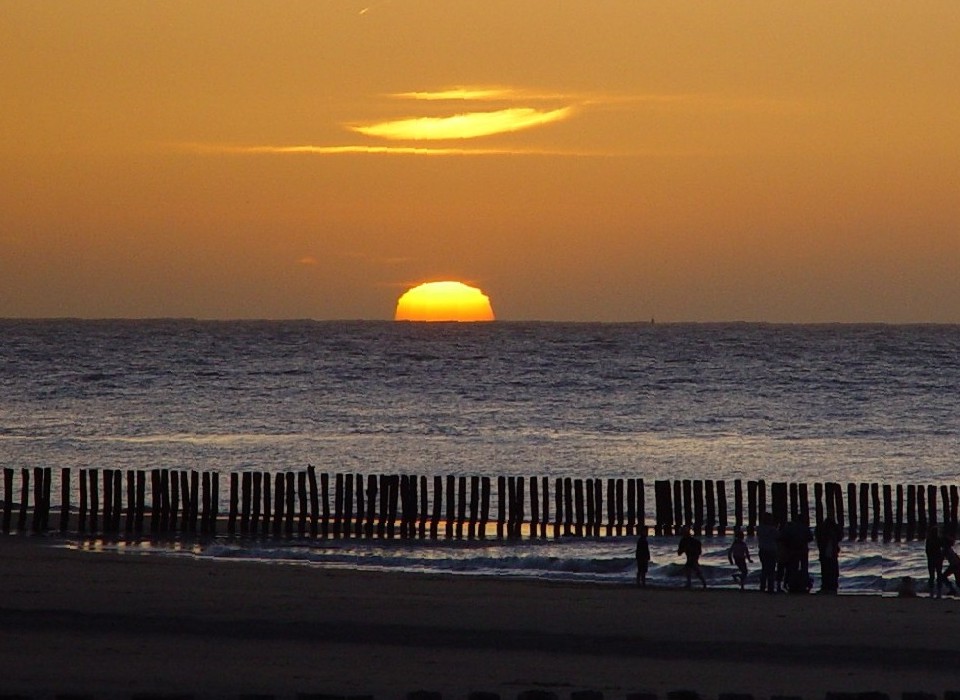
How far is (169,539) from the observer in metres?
30.2

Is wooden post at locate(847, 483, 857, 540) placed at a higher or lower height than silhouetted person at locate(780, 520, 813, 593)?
lower

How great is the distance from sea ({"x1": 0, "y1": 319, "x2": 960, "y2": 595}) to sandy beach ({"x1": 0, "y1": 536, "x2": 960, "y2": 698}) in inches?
179

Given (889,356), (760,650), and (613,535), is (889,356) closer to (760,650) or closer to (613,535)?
(613,535)

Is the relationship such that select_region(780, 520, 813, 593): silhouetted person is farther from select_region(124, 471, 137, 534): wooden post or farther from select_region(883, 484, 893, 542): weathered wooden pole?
select_region(124, 471, 137, 534): wooden post

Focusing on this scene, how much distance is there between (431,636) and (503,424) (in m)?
47.7

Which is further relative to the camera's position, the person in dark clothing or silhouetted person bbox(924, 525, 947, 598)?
silhouetted person bbox(924, 525, 947, 598)

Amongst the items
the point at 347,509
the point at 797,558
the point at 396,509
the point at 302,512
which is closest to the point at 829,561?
the point at 797,558

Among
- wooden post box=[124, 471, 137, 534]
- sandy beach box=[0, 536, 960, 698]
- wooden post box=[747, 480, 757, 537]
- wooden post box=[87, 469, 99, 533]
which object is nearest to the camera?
sandy beach box=[0, 536, 960, 698]

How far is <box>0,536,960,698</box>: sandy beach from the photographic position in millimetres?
14102

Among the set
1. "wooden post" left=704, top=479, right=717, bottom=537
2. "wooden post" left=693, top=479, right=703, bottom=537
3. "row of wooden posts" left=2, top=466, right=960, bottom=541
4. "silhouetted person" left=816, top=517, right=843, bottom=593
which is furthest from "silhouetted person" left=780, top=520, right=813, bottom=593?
"wooden post" left=704, top=479, right=717, bottom=537

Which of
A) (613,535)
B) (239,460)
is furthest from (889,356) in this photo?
(613,535)

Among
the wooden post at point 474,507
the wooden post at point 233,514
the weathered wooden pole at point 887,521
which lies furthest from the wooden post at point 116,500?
the weathered wooden pole at point 887,521

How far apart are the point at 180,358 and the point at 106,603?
97.8 m

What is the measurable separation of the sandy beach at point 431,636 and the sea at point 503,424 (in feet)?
15.0
